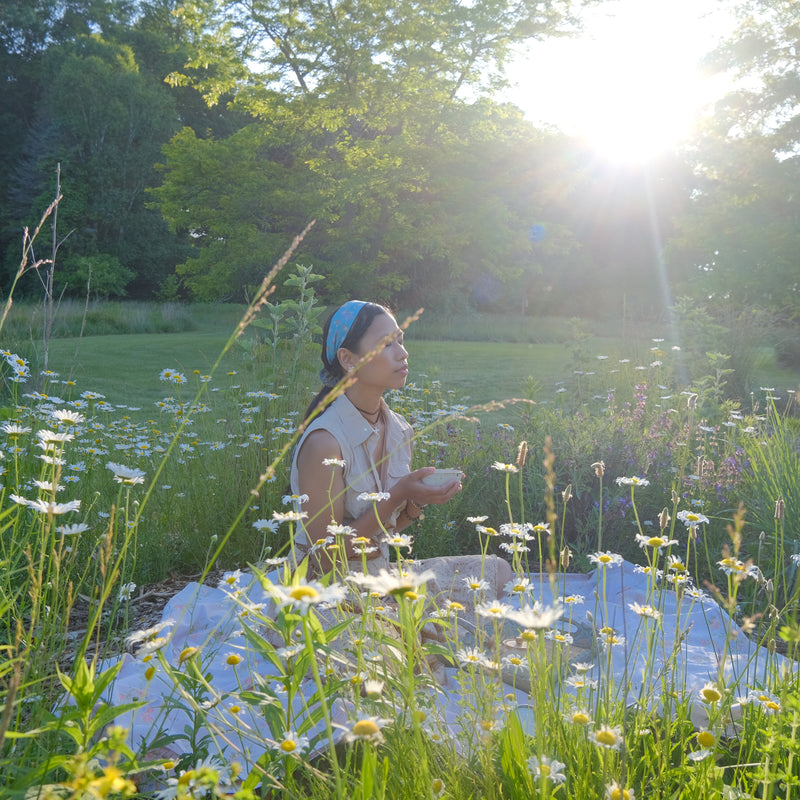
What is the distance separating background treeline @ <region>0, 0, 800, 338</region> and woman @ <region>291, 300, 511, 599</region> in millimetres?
7690

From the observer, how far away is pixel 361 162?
1783 centimetres

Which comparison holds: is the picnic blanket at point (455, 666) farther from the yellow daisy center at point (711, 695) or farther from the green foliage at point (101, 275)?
the green foliage at point (101, 275)

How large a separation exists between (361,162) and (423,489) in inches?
650

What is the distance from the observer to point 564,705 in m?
1.54

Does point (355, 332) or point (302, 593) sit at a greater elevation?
point (355, 332)

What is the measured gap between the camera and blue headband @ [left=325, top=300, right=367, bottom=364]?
2938 millimetres

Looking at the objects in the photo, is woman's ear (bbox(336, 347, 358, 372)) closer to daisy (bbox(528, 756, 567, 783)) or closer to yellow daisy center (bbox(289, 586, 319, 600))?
daisy (bbox(528, 756, 567, 783))

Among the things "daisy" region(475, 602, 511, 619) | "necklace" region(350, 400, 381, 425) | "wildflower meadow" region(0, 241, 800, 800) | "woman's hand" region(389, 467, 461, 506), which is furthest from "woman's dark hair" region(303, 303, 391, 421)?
"daisy" region(475, 602, 511, 619)

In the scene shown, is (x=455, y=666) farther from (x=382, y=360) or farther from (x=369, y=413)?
(x=369, y=413)

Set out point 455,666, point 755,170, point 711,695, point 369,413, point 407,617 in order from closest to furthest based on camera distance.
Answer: point 407,617 < point 711,695 < point 455,666 < point 369,413 < point 755,170

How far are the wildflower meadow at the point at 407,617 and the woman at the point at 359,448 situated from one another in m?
0.15

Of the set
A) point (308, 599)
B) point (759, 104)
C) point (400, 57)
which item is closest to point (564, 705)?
point (308, 599)

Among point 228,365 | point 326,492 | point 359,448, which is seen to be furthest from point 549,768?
point 228,365

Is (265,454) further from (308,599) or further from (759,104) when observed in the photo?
(759,104)
